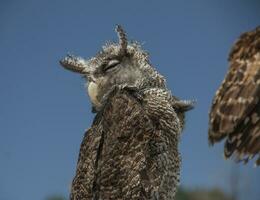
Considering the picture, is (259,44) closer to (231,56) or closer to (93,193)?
(231,56)

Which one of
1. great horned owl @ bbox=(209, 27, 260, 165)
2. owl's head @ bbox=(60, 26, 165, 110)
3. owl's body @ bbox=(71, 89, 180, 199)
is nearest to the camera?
great horned owl @ bbox=(209, 27, 260, 165)

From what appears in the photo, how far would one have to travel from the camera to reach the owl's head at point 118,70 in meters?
4.45

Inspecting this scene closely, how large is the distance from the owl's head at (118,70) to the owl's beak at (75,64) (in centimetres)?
8

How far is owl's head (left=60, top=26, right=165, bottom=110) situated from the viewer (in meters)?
4.45

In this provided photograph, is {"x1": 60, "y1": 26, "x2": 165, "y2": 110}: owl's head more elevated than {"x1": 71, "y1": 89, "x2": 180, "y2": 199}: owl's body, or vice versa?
{"x1": 60, "y1": 26, "x2": 165, "y2": 110}: owl's head

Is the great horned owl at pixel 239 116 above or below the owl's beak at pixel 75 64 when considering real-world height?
below

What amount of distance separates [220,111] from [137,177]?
1.37 m

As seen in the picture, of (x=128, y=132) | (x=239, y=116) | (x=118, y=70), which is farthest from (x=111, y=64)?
(x=239, y=116)

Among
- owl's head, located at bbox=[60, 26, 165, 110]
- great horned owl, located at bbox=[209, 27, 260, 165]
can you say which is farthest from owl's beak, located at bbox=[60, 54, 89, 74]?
great horned owl, located at bbox=[209, 27, 260, 165]

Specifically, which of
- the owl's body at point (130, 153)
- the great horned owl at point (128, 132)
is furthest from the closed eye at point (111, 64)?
the owl's body at point (130, 153)

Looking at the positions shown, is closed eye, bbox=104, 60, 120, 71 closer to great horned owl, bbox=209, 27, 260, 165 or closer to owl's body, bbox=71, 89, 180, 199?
owl's body, bbox=71, 89, 180, 199

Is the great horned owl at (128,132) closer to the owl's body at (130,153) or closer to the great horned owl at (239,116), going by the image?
the owl's body at (130,153)

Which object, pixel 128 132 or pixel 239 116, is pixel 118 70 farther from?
pixel 239 116

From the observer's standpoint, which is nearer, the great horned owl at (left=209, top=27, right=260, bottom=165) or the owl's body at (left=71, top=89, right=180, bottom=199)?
the great horned owl at (left=209, top=27, right=260, bottom=165)
